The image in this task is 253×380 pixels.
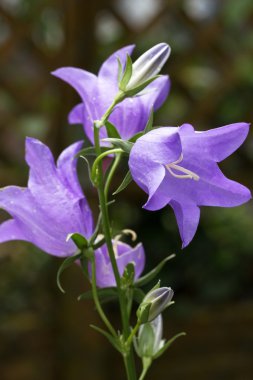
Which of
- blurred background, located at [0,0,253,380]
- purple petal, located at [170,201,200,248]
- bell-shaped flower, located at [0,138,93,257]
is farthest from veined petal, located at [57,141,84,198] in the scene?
blurred background, located at [0,0,253,380]

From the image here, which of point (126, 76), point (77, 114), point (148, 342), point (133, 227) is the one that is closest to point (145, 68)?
point (126, 76)

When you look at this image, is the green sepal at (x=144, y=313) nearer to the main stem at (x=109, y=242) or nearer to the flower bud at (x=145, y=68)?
the main stem at (x=109, y=242)

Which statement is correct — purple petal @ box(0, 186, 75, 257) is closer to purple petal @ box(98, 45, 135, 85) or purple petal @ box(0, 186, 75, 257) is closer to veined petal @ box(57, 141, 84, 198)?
veined petal @ box(57, 141, 84, 198)

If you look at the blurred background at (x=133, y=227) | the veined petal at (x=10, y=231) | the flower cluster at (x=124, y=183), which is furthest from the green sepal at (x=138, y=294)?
the blurred background at (x=133, y=227)

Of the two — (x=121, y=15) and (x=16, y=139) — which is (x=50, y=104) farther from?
(x=121, y=15)

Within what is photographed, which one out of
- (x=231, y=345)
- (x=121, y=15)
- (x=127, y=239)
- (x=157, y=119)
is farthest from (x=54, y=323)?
(x=121, y=15)

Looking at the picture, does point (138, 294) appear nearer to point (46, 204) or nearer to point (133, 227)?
point (46, 204)
